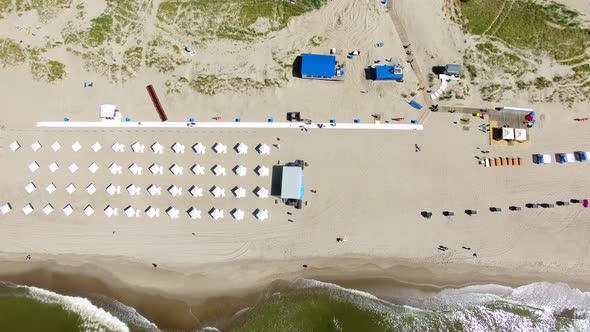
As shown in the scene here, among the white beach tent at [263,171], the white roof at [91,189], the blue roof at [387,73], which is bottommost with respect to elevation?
the white roof at [91,189]

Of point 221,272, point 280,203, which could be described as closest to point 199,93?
point 280,203

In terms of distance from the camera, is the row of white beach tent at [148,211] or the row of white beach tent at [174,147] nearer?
the row of white beach tent at [148,211]

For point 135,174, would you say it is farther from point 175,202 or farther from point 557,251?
point 557,251

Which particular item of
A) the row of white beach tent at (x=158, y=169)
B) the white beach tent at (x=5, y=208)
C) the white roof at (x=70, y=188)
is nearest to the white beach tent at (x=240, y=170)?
the row of white beach tent at (x=158, y=169)

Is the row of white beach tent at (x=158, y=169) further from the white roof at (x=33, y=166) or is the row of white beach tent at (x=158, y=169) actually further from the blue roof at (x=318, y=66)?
the blue roof at (x=318, y=66)

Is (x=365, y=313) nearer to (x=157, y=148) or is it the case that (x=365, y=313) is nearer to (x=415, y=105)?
(x=415, y=105)

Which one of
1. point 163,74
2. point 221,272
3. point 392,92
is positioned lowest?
point 221,272
